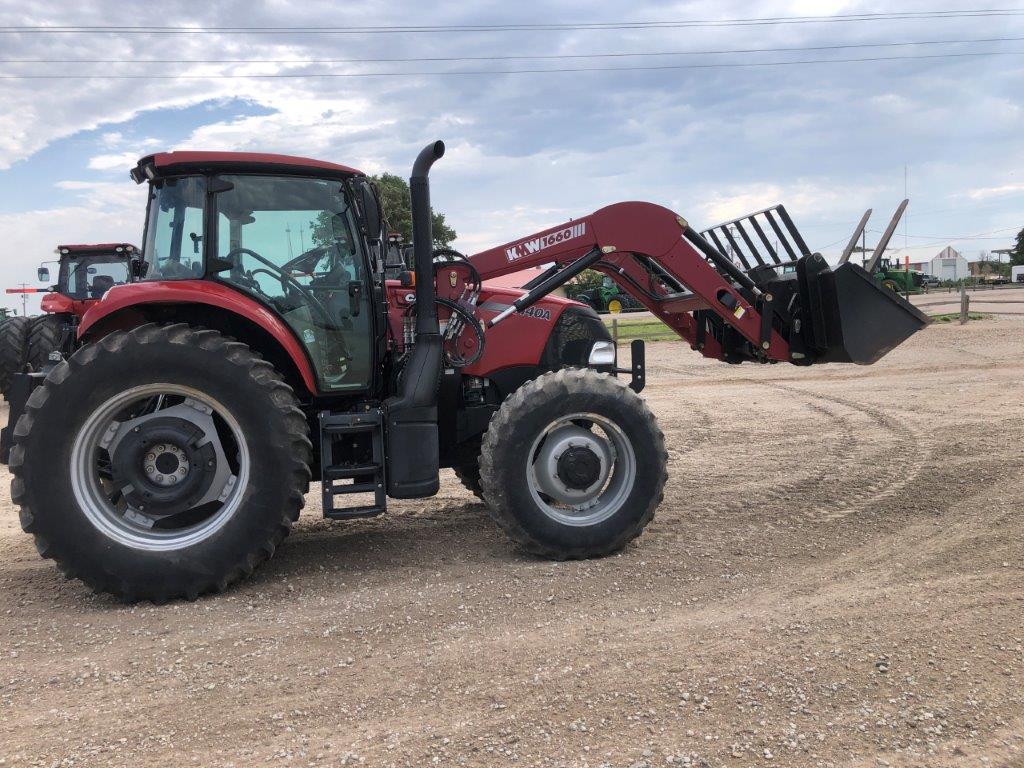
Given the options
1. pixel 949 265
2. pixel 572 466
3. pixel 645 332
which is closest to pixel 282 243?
pixel 572 466

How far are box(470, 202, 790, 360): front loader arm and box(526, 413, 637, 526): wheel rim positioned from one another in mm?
1255

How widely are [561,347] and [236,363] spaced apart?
230 cm

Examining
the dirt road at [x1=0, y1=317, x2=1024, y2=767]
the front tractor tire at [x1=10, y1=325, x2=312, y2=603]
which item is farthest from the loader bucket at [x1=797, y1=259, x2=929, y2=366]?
the front tractor tire at [x1=10, y1=325, x2=312, y2=603]

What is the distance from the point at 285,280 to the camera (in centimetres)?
501

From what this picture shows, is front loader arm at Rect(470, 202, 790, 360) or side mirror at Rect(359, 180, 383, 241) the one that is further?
front loader arm at Rect(470, 202, 790, 360)

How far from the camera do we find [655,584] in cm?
465

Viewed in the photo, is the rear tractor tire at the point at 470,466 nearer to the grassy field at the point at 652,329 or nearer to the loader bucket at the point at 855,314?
the loader bucket at the point at 855,314

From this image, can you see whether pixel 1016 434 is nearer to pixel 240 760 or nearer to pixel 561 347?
pixel 561 347

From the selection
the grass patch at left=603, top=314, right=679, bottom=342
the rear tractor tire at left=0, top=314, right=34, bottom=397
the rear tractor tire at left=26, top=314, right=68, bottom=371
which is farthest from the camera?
the grass patch at left=603, top=314, right=679, bottom=342

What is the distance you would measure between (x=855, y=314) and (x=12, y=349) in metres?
13.4

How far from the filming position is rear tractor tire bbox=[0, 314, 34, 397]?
13.7 m

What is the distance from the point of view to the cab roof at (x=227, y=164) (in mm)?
4801

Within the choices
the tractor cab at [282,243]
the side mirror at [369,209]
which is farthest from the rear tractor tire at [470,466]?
the side mirror at [369,209]

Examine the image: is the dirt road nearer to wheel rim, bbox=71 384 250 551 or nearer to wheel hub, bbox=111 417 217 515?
wheel rim, bbox=71 384 250 551
